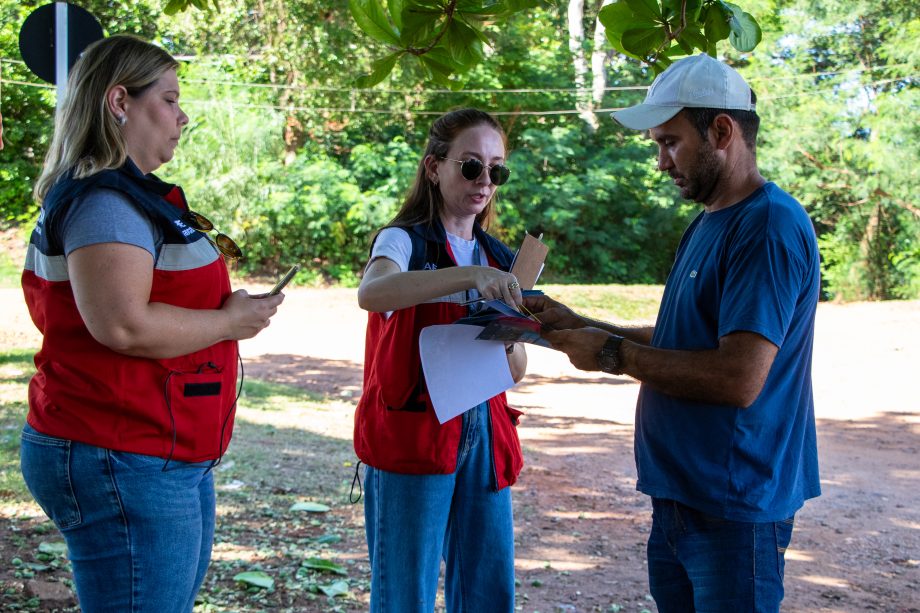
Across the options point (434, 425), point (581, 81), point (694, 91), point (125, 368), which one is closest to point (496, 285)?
point (434, 425)

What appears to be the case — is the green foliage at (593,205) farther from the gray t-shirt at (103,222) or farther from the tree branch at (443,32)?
the gray t-shirt at (103,222)

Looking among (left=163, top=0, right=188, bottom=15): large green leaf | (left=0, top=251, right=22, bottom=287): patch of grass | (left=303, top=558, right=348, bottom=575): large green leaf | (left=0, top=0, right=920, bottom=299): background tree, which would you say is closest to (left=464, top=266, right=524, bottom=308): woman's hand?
(left=163, top=0, right=188, bottom=15): large green leaf

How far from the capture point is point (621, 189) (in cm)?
2719

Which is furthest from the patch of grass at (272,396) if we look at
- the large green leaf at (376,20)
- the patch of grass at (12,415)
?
the large green leaf at (376,20)

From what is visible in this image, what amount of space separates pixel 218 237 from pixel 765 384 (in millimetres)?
1561

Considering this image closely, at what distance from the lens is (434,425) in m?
2.71

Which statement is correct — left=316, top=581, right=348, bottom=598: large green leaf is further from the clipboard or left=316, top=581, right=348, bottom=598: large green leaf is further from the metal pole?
the metal pole

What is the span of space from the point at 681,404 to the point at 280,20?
2407 centimetres

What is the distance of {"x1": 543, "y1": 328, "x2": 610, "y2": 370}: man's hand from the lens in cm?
251

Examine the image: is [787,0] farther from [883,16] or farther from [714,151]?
[714,151]

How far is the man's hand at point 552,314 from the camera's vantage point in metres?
2.81

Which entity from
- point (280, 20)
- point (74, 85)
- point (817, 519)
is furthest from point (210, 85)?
point (74, 85)

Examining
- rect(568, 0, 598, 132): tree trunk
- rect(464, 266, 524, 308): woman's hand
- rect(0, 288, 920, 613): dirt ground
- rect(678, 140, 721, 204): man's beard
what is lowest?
rect(0, 288, 920, 613): dirt ground

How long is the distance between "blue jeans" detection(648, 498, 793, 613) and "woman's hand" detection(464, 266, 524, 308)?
0.69 meters
